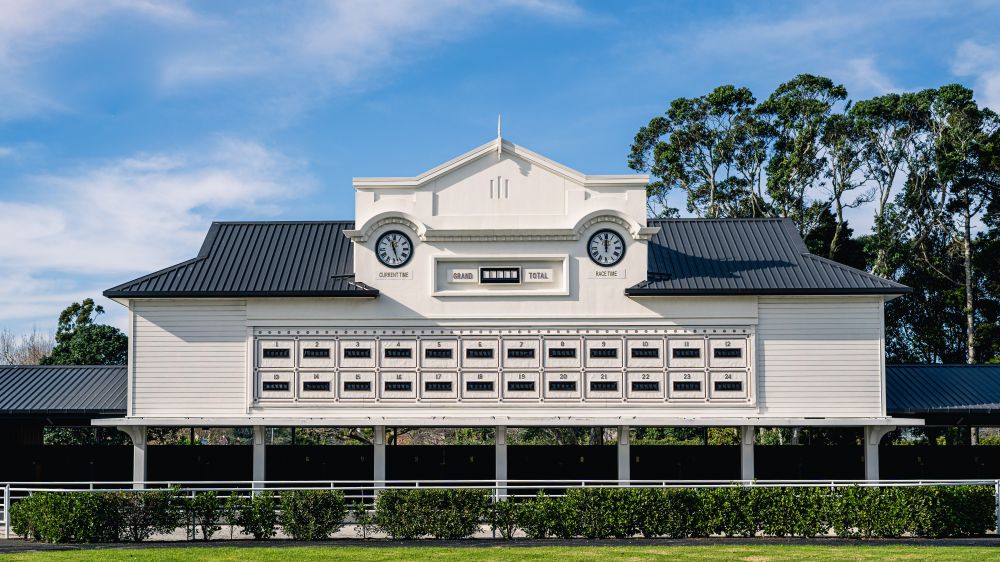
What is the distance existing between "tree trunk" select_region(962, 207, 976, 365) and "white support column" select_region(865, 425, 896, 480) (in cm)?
2563

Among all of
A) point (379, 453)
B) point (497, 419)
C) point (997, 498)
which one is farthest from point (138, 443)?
point (997, 498)

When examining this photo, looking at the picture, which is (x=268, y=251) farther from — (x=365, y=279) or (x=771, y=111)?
(x=771, y=111)

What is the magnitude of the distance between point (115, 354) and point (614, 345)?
2571 cm

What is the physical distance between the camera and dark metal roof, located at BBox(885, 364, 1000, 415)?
32.0 metres

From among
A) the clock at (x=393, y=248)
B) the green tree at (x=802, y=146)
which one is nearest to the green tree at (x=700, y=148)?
the green tree at (x=802, y=146)

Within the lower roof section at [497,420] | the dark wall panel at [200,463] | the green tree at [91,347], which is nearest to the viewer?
the lower roof section at [497,420]

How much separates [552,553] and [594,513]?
11.3ft

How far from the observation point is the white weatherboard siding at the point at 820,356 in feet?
104

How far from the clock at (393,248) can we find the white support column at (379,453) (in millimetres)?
4779

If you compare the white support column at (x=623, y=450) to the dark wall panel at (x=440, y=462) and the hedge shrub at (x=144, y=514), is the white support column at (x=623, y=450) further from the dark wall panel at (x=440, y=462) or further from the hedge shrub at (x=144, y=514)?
the hedge shrub at (x=144, y=514)

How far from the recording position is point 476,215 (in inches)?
1271

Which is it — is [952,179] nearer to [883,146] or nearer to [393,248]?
[883,146]

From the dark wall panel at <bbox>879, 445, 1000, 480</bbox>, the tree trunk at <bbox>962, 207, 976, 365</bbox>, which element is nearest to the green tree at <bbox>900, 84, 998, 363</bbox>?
the tree trunk at <bbox>962, 207, 976, 365</bbox>

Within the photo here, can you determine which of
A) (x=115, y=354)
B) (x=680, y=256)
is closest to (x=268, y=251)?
(x=680, y=256)
